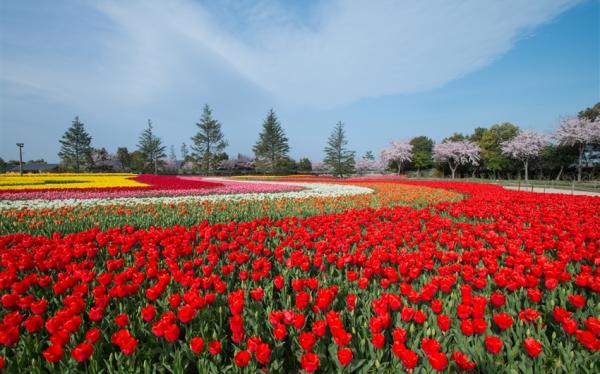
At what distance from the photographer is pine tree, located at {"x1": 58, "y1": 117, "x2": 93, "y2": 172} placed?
60.9m

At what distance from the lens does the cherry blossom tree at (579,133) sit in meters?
33.5

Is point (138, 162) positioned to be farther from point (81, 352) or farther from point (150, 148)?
point (81, 352)

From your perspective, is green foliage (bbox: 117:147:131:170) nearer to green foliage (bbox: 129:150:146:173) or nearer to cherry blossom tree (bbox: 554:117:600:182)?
green foliage (bbox: 129:150:146:173)

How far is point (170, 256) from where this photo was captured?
3.71 meters

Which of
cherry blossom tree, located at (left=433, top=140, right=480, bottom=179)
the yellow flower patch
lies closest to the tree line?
cherry blossom tree, located at (left=433, top=140, right=480, bottom=179)

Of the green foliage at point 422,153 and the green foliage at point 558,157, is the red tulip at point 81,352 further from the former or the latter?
the green foliage at point 422,153

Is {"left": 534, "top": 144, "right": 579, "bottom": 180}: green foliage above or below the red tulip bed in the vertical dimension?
above

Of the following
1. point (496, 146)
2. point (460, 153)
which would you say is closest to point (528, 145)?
point (496, 146)

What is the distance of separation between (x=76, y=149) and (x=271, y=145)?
39.2 metres

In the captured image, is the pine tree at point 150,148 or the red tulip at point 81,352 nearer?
the red tulip at point 81,352

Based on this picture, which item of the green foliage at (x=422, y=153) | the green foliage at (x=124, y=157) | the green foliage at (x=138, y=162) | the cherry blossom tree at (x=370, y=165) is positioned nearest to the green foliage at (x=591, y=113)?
the green foliage at (x=422, y=153)

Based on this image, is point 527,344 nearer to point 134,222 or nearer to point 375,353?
point 375,353

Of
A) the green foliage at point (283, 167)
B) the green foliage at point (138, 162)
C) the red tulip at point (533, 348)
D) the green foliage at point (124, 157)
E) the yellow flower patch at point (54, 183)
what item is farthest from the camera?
the green foliage at point (124, 157)

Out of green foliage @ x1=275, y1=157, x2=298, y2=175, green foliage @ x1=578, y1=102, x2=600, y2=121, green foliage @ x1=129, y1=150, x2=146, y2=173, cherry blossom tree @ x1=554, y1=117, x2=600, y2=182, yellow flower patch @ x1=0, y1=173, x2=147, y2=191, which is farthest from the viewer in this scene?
green foliage @ x1=129, y1=150, x2=146, y2=173
